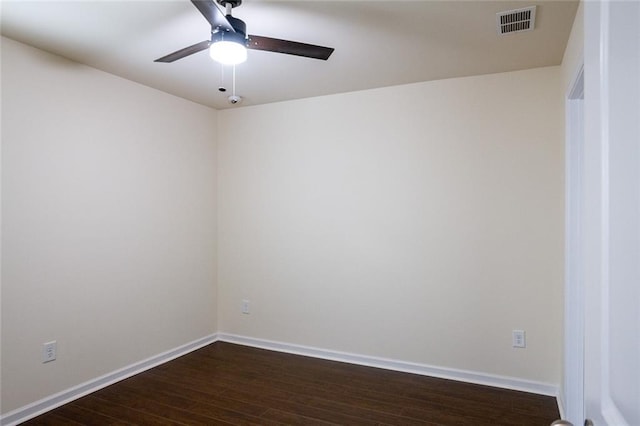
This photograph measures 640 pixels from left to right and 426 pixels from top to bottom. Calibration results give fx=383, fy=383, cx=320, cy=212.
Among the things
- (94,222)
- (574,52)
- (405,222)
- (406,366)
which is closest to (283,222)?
(405,222)

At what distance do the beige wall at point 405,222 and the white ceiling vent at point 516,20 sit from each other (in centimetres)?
80

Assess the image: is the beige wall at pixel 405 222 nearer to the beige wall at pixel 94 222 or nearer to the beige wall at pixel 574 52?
the beige wall at pixel 574 52

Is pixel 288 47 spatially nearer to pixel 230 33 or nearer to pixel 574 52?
pixel 230 33

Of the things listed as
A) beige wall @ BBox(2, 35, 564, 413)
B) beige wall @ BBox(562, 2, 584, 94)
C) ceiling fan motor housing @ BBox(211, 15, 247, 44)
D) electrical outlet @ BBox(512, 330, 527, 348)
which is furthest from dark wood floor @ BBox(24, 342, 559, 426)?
ceiling fan motor housing @ BBox(211, 15, 247, 44)

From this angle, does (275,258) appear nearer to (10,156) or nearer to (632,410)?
(10,156)

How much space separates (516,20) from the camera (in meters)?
2.21

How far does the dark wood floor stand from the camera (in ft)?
8.43

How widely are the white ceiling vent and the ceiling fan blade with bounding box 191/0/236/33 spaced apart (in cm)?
150

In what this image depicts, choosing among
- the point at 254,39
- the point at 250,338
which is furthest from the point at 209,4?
the point at 250,338

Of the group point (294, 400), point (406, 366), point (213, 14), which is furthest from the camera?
point (406, 366)

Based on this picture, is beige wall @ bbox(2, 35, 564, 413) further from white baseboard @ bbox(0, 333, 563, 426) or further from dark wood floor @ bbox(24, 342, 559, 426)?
dark wood floor @ bbox(24, 342, 559, 426)

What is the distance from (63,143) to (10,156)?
37 centimetres

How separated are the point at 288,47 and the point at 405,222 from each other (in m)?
1.92

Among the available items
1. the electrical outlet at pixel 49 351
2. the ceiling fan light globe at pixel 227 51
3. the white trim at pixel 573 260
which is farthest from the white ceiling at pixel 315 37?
the electrical outlet at pixel 49 351
